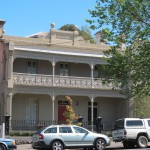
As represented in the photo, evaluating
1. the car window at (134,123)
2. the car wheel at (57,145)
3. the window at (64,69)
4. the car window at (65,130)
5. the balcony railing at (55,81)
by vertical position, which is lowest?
the car wheel at (57,145)

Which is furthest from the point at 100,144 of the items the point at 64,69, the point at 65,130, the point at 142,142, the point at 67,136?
the point at 64,69

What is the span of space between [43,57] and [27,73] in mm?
2042

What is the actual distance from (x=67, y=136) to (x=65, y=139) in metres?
0.21

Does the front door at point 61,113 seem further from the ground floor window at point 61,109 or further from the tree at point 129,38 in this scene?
the tree at point 129,38

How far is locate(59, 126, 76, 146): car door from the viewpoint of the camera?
2186 centimetres

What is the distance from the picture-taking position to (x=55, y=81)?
114 feet

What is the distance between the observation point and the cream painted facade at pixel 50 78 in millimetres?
33406

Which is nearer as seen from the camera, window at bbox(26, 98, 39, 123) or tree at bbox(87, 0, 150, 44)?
tree at bbox(87, 0, 150, 44)

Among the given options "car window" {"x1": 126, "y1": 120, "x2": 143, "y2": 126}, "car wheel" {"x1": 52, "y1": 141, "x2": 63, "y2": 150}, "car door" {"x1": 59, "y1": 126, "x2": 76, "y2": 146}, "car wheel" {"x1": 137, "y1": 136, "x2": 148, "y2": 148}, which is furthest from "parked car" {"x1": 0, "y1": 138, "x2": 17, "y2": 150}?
"car wheel" {"x1": 137, "y1": 136, "x2": 148, "y2": 148}

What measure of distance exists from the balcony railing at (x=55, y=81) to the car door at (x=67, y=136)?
11.9 m

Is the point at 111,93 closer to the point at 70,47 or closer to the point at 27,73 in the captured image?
the point at 70,47

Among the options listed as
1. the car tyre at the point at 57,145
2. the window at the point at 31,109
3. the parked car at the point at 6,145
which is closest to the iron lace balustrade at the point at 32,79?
the window at the point at 31,109

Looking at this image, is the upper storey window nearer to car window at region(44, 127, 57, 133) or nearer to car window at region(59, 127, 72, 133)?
car window at region(59, 127, 72, 133)

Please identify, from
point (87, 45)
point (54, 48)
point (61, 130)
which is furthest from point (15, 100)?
point (61, 130)
